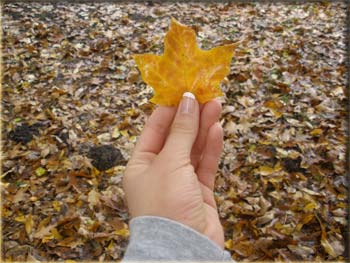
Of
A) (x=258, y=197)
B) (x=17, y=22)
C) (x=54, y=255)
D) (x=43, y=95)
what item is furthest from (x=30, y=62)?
(x=258, y=197)

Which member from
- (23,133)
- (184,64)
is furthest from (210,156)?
(23,133)

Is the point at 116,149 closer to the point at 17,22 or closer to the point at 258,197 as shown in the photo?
the point at 258,197

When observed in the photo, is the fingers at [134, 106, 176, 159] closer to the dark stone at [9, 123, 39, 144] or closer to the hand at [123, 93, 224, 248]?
the hand at [123, 93, 224, 248]

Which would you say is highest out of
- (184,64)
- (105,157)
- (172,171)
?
(184,64)

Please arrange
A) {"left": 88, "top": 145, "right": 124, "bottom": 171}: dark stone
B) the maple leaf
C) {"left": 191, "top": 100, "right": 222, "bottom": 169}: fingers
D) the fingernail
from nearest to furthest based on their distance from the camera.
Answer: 1. the maple leaf
2. the fingernail
3. {"left": 191, "top": 100, "right": 222, "bottom": 169}: fingers
4. {"left": 88, "top": 145, "right": 124, "bottom": 171}: dark stone

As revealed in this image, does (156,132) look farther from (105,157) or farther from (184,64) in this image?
(105,157)

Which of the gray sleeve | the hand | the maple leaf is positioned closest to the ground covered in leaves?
the hand
